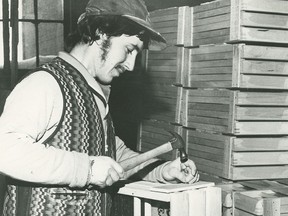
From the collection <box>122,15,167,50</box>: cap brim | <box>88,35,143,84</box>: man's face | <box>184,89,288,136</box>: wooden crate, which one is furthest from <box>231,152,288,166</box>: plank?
<box>88,35,143,84</box>: man's face

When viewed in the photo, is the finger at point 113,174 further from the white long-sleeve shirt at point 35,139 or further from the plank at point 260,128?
the plank at point 260,128

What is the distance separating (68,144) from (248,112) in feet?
6.17

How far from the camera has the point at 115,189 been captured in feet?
10.4

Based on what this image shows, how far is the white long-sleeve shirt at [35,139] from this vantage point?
8.02 feet

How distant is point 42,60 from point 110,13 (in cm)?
319

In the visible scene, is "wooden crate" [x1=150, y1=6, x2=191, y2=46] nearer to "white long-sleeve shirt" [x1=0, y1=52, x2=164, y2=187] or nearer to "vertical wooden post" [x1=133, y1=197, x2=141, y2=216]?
"vertical wooden post" [x1=133, y1=197, x2=141, y2=216]

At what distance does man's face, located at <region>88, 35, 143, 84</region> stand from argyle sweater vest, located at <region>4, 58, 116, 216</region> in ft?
0.70

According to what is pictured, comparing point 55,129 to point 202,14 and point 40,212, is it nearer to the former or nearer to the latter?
point 40,212

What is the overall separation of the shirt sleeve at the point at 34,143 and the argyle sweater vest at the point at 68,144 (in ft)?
0.28

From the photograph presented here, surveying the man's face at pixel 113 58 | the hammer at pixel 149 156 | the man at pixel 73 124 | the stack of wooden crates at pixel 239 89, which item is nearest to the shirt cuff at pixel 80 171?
the man at pixel 73 124

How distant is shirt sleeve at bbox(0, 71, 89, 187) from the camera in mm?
2443

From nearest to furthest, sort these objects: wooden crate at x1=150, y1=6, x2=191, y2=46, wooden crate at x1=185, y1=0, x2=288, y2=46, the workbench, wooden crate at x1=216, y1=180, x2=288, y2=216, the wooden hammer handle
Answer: the workbench, the wooden hammer handle, wooden crate at x1=216, y1=180, x2=288, y2=216, wooden crate at x1=185, y1=0, x2=288, y2=46, wooden crate at x1=150, y1=6, x2=191, y2=46

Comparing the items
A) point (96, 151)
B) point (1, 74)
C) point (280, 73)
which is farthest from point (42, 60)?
point (96, 151)

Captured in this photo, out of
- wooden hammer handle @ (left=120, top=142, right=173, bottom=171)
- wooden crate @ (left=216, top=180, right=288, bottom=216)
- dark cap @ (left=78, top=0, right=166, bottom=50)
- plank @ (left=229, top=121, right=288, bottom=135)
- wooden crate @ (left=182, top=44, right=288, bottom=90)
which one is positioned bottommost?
wooden crate @ (left=216, top=180, right=288, bottom=216)
